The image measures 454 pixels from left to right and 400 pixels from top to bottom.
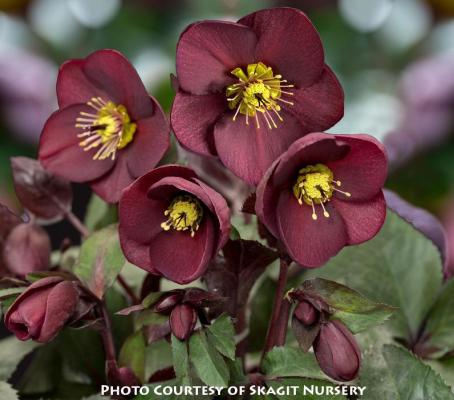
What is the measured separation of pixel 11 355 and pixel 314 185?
0.23 meters

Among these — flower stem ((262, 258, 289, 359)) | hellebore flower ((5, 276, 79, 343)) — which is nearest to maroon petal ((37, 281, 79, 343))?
hellebore flower ((5, 276, 79, 343))

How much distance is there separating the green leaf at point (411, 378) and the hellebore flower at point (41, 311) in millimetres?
166

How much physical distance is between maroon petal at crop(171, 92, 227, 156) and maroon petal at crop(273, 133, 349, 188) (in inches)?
1.9

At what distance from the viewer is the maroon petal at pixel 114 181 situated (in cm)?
41

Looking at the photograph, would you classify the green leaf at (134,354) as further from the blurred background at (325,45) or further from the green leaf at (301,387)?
the blurred background at (325,45)

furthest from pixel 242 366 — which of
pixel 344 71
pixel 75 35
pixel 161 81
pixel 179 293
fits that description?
pixel 75 35

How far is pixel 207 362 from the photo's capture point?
1.12 ft

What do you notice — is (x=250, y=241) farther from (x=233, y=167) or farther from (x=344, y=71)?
(x=344, y=71)

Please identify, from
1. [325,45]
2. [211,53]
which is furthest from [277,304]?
[325,45]

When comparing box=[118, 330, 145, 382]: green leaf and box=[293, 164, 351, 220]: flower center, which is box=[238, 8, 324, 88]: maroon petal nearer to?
box=[293, 164, 351, 220]: flower center

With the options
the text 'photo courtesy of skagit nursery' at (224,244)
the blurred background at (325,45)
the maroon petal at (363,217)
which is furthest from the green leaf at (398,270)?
the blurred background at (325,45)

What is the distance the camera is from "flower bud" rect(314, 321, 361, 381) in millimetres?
339

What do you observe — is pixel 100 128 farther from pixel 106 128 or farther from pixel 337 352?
pixel 337 352

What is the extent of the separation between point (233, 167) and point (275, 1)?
182 cm
